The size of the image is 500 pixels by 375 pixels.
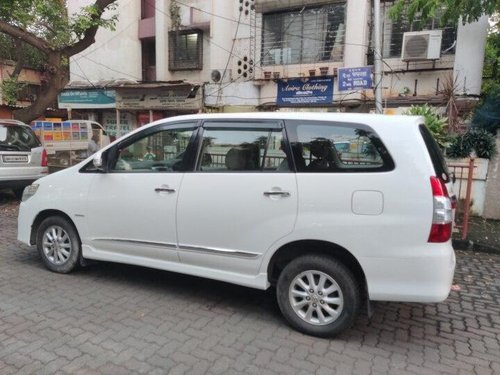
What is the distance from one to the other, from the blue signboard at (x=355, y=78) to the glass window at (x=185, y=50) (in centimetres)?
549

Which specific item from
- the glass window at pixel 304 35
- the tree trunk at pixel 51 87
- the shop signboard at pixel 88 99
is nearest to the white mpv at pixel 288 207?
the tree trunk at pixel 51 87

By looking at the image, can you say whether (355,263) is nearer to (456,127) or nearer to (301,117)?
(301,117)

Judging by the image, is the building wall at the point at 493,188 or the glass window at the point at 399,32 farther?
the glass window at the point at 399,32

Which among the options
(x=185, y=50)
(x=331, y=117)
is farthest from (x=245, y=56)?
(x=331, y=117)

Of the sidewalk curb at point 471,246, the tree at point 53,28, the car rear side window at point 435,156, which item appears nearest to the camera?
the car rear side window at point 435,156

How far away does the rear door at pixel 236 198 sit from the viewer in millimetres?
3475

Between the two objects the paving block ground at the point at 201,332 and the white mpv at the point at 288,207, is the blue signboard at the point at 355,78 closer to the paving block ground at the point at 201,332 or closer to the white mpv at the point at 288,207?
the paving block ground at the point at 201,332

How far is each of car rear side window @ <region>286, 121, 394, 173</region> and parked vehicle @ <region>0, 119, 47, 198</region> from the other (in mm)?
6676

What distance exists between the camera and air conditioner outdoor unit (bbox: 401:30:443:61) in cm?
1088

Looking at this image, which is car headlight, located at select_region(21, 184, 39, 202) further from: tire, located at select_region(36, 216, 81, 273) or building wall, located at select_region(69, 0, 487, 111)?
building wall, located at select_region(69, 0, 487, 111)

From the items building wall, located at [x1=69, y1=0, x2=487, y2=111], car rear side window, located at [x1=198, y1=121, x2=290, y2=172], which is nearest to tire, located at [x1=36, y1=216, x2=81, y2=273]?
car rear side window, located at [x1=198, y1=121, x2=290, y2=172]

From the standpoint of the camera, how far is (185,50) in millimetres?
15328

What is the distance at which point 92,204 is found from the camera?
434 cm

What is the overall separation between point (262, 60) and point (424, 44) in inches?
195
